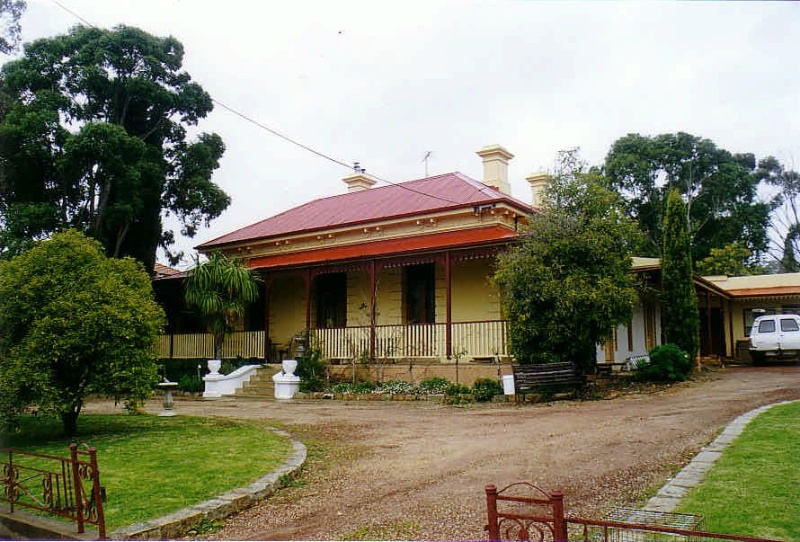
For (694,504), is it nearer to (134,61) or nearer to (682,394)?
(682,394)

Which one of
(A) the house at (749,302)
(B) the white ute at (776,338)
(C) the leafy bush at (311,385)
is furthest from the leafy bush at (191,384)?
(A) the house at (749,302)

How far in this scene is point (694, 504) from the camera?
17.8 ft

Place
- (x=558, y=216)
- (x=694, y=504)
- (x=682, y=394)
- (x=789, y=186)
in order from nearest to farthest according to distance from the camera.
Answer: (x=694, y=504) < (x=682, y=394) < (x=558, y=216) < (x=789, y=186)

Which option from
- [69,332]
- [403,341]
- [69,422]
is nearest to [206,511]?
[69,332]

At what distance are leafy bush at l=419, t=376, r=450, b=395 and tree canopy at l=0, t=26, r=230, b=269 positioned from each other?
411 inches

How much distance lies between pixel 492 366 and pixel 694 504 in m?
10.2

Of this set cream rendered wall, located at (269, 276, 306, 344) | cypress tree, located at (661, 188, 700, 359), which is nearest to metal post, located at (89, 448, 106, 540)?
cypress tree, located at (661, 188, 700, 359)

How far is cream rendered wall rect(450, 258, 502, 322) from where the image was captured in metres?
18.6

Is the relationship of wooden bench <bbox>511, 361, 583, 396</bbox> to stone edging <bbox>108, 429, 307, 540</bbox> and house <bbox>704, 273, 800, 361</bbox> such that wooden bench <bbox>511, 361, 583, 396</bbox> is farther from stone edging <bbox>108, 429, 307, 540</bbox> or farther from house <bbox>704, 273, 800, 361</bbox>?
house <bbox>704, 273, 800, 361</bbox>

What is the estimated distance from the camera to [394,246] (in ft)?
63.2

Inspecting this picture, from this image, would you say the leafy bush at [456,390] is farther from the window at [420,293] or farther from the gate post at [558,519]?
the gate post at [558,519]

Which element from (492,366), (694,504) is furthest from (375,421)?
(694,504)

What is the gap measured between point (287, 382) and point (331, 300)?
207 inches

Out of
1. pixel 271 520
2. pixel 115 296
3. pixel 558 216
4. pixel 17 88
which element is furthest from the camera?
pixel 17 88
